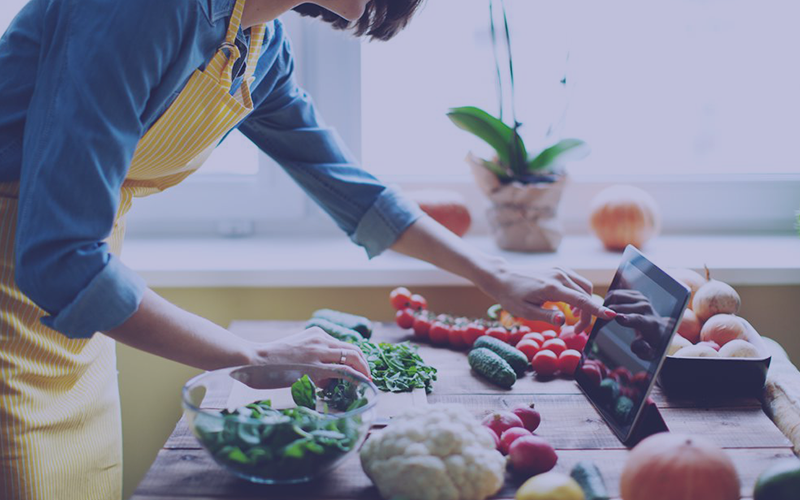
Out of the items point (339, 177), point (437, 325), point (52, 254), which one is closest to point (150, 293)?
point (52, 254)

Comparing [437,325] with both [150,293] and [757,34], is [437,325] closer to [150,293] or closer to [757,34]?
[150,293]

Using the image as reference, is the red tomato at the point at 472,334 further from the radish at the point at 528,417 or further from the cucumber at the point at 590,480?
the cucumber at the point at 590,480

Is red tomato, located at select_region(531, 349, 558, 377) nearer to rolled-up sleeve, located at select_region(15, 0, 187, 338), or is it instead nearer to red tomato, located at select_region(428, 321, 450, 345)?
red tomato, located at select_region(428, 321, 450, 345)

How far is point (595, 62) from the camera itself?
1.95 metres

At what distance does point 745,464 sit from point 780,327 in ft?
3.06

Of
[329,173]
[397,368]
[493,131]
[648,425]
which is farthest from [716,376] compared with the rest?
[493,131]

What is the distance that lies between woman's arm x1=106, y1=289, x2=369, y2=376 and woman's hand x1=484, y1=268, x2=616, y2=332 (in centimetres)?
34

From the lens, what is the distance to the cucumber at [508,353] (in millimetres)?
1244

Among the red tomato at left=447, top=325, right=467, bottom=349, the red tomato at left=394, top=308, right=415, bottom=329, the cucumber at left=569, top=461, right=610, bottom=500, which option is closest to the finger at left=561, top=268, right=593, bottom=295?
the red tomato at left=447, top=325, right=467, bottom=349

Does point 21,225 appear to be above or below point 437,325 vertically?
above

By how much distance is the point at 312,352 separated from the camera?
0.99 meters

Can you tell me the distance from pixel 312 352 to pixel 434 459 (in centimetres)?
25

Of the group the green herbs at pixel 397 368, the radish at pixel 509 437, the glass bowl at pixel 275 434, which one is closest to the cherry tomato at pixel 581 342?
the green herbs at pixel 397 368

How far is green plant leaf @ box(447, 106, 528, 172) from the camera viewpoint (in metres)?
1.74
